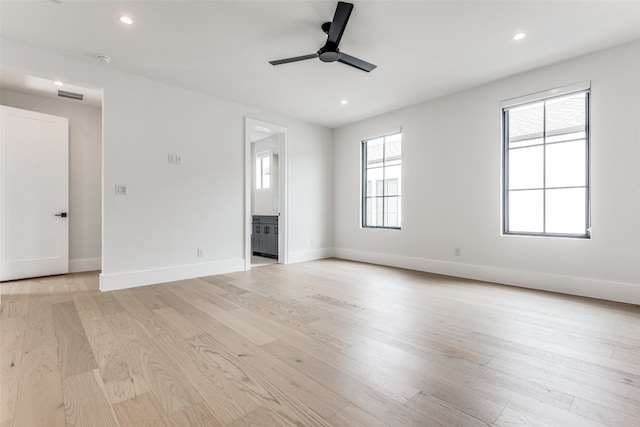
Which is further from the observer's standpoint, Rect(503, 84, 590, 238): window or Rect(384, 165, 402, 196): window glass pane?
Rect(384, 165, 402, 196): window glass pane

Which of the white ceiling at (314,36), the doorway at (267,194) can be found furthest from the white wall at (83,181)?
the doorway at (267,194)

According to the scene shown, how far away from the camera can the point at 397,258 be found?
5.10 metres

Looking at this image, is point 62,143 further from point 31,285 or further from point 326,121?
point 326,121

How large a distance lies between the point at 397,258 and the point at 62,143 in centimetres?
572

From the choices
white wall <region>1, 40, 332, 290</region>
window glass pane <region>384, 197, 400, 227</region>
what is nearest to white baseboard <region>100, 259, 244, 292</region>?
white wall <region>1, 40, 332, 290</region>

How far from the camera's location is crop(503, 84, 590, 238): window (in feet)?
11.2

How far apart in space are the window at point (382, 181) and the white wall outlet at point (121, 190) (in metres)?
3.96

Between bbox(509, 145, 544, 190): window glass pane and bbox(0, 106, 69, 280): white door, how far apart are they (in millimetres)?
6620

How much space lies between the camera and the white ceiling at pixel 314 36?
2516 millimetres

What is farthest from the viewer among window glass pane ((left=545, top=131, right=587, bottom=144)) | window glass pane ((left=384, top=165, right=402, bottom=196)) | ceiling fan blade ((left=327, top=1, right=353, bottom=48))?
window glass pane ((left=384, top=165, right=402, bottom=196))

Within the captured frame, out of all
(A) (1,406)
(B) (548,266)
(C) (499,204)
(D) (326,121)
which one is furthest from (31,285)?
(B) (548,266)

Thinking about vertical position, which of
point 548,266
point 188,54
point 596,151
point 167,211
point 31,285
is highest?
point 188,54

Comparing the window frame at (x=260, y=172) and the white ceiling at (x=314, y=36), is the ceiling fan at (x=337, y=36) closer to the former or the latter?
the white ceiling at (x=314, y=36)

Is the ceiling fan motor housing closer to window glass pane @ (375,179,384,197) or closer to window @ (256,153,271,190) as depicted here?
window glass pane @ (375,179,384,197)
